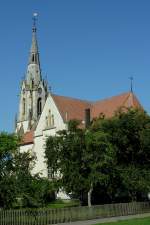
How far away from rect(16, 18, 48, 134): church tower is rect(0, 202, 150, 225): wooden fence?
7815 cm

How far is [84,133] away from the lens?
4300cm

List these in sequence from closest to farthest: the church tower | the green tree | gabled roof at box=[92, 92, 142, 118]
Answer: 1. the green tree
2. gabled roof at box=[92, 92, 142, 118]
3. the church tower

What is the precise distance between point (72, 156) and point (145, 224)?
1289 centimetres

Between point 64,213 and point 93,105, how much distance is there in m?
42.9

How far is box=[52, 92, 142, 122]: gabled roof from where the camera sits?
70.2 metres

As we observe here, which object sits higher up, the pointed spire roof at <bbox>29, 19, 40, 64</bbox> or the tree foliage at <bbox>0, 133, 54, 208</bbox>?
the pointed spire roof at <bbox>29, 19, 40, 64</bbox>

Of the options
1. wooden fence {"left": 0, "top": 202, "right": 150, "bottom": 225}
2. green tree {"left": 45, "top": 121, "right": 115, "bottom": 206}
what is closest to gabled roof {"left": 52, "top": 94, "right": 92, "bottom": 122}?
green tree {"left": 45, "top": 121, "right": 115, "bottom": 206}

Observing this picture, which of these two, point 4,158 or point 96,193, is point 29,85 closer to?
point 96,193

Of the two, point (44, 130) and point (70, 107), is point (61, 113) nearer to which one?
point (70, 107)

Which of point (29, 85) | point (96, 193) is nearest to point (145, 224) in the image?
point (96, 193)

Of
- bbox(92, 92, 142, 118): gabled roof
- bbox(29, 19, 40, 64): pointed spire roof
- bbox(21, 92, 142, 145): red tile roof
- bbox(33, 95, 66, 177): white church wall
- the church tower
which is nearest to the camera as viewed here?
bbox(92, 92, 142, 118): gabled roof

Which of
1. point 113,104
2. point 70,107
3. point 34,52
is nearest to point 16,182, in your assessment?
point 70,107

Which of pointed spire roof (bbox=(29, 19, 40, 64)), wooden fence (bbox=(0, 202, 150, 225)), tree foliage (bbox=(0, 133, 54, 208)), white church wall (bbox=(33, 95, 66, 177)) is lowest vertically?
wooden fence (bbox=(0, 202, 150, 225))

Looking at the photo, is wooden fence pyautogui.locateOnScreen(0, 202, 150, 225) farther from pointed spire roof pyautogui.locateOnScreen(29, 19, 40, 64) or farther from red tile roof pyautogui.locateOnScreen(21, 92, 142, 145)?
pointed spire roof pyautogui.locateOnScreen(29, 19, 40, 64)
